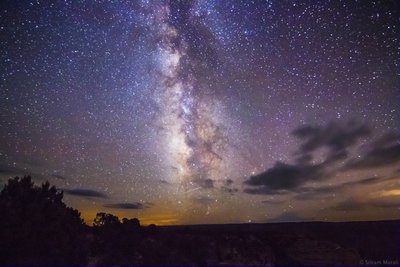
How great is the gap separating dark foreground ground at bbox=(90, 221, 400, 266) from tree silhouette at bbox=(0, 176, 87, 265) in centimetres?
361

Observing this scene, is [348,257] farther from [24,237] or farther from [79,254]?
[24,237]

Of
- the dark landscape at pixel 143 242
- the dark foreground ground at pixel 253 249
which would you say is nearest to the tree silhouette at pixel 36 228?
the dark landscape at pixel 143 242

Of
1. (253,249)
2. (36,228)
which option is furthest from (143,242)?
(253,249)

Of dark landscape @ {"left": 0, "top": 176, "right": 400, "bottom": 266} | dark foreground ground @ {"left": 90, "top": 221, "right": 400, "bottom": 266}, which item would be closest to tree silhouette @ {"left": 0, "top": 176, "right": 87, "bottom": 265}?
dark landscape @ {"left": 0, "top": 176, "right": 400, "bottom": 266}

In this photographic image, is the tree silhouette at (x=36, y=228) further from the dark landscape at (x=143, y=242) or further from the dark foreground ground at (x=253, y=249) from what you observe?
the dark foreground ground at (x=253, y=249)

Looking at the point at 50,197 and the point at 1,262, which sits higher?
the point at 50,197

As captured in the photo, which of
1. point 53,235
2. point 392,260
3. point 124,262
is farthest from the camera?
point 392,260

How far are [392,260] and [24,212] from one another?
31.2 metres

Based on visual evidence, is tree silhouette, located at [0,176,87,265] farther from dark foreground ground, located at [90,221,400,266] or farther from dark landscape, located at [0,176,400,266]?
dark foreground ground, located at [90,221,400,266]

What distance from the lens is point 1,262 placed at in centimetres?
1742

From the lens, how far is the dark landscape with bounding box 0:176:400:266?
1889 centimetres

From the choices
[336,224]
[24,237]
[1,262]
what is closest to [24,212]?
[24,237]

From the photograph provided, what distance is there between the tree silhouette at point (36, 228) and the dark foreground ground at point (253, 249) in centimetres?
361

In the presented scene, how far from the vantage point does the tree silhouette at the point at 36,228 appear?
18.2m
